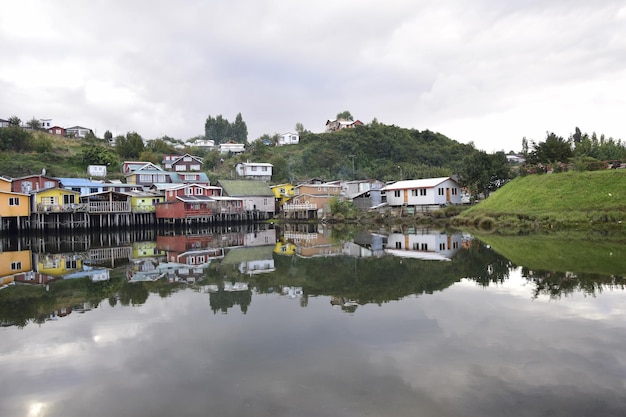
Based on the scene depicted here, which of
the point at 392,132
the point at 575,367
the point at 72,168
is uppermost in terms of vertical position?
the point at 392,132

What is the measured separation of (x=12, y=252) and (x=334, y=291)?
2566cm

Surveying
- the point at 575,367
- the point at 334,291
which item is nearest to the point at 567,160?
the point at 334,291

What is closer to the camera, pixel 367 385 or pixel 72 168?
pixel 367 385

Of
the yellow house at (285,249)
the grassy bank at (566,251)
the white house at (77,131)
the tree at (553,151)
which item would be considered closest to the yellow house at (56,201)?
the yellow house at (285,249)

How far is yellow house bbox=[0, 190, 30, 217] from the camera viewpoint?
39.8m

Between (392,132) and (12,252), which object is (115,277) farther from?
(392,132)

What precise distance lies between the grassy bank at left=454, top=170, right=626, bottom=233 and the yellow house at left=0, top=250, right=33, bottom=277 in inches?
1220

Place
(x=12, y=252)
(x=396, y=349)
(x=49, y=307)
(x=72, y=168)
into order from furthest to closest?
(x=72, y=168)
(x=12, y=252)
(x=49, y=307)
(x=396, y=349)

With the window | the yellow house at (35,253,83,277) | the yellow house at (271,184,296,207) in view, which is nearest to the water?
the yellow house at (35,253,83,277)

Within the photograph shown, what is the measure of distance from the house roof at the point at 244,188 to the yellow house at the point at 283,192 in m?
1.96

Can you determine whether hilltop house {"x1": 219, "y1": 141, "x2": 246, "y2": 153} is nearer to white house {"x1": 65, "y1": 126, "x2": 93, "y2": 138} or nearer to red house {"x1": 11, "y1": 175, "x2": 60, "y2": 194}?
white house {"x1": 65, "y1": 126, "x2": 93, "y2": 138}

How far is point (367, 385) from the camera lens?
21.7ft

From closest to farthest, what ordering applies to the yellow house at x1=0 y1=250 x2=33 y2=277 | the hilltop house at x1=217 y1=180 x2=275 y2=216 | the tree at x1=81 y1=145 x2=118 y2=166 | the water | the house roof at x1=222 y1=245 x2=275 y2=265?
1. the water
2. the yellow house at x1=0 y1=250 x2=33 y2=277
3. the house roof at x1=222 y1=245 x2=275 y2=265
4. the hilltop house at x1=217 y1=180 x2=275 y2=216
5. the tree at x1=81 y1=145 x2=118 y2=166

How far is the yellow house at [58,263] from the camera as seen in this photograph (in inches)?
793
